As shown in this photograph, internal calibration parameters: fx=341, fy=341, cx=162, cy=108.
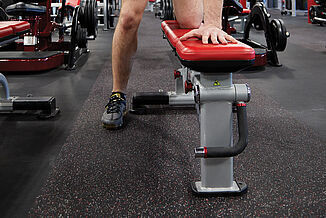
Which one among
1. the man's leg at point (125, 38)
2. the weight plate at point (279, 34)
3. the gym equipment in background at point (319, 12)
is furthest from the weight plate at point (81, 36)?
the gym equipment in background at point (319, 12)

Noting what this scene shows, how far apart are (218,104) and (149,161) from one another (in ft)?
1.39

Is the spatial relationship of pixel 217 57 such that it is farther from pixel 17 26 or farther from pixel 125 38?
pixel 17 26

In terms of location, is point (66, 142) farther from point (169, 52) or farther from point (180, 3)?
point (169, 52)

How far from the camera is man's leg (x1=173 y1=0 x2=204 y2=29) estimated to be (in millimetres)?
1597

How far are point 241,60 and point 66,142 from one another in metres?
0.87

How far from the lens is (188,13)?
63.1 inches

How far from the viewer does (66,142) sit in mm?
1437

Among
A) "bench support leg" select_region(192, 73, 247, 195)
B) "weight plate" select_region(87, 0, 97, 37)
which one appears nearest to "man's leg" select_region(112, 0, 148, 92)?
"bench support leg" select_region(192, 73, 247, 195)

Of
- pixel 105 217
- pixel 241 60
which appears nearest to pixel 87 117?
pixel 105 217

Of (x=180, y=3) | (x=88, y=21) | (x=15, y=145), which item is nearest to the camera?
(x=15, y=145)

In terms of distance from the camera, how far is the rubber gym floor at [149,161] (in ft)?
A: 3.17

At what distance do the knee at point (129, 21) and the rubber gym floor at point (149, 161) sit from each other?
45cm

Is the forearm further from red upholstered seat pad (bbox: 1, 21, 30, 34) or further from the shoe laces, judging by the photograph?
red upholstered seat pad (bbox: 1, 21, 30, 34)

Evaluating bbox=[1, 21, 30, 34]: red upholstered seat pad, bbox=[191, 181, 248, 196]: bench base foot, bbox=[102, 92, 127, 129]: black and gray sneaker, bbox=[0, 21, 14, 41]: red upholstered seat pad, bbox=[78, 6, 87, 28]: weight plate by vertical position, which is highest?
bbox=[78, 6, 87, 28]: weight plate
